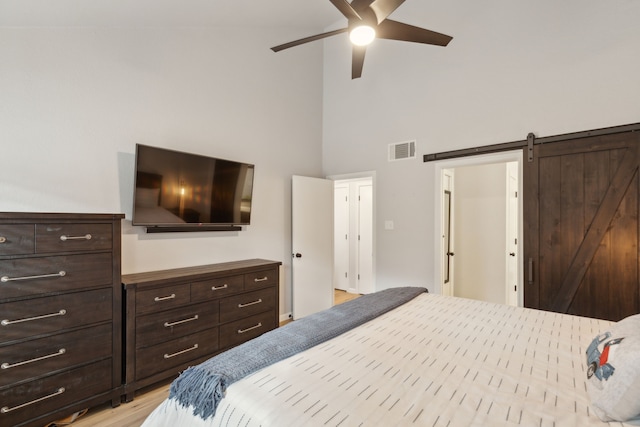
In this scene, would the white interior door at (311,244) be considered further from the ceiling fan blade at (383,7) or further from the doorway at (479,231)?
the ceiling fan blade at (383,7)

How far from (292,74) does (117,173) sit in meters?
2.56

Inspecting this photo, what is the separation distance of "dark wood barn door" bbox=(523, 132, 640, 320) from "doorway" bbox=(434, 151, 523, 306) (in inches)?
31.4

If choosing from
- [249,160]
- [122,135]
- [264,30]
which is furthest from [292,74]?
[122,135]

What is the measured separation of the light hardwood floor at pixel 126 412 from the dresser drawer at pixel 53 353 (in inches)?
15.8

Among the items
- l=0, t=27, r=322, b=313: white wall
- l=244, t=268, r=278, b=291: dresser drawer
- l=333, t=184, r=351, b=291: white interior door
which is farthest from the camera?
l=333, t=184, r=351, b=291: white interior door

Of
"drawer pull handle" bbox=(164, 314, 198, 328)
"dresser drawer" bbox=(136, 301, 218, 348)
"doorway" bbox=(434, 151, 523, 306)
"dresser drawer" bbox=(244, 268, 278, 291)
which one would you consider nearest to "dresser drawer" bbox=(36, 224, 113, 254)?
"dresser drawer" bbox=(136, 301, 218, 348)

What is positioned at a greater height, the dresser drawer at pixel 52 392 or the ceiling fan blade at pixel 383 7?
the ceiling fan blade at pixel 383 7

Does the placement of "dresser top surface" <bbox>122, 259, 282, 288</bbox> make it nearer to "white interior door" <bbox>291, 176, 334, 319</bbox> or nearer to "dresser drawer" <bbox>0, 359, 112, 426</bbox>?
"dresser drawer" <bbox>0, 359, 112, 426</bbox>

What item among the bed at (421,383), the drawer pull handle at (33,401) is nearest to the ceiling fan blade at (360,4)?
the bed at (421,383)

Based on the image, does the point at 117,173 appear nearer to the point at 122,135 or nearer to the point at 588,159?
the point at 122,135

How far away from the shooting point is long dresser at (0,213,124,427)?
1.72m

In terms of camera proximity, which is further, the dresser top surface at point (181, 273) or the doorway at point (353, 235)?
the doorway at point (353, 235)

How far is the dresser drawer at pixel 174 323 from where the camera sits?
2.24 metres

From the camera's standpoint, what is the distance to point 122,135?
257cm
